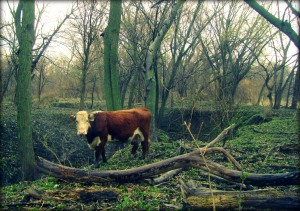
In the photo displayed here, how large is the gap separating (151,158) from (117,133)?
1.20m

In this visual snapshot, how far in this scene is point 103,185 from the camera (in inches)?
239

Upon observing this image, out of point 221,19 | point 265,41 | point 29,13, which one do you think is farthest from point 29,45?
point 265,41

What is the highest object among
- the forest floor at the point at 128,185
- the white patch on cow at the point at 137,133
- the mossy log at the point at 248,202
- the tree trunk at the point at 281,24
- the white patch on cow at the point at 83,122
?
the tree trunk at the point at 281,24

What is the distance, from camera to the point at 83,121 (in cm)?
854

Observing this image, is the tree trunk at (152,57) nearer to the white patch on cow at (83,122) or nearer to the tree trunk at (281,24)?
the white patch on cow at (83,122)

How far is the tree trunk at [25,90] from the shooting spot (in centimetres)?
922

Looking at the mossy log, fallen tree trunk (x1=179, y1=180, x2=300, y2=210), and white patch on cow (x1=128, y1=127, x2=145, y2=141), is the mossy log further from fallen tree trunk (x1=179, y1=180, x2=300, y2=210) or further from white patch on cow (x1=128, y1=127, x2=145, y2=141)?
white patch on cow (x1=128, y1=127, x2=145, y2=141)

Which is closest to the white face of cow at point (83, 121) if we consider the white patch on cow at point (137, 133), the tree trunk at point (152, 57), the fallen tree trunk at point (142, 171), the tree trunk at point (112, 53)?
the white patch on cow at point (137, 133)

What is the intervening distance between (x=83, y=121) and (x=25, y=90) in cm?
218

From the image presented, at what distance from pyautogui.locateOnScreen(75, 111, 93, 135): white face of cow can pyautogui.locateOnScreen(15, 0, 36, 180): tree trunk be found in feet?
5.97

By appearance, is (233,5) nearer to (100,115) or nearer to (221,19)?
(221,19)

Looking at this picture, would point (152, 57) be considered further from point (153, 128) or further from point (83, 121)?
point (83, 121)

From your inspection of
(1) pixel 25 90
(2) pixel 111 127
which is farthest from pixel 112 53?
(2) pixel 111 127

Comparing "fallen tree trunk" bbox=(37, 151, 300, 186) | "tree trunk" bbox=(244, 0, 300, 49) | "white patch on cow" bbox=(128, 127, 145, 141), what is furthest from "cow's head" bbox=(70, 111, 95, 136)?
"tree trunk" bbox=(244, 0, 300, 49)
